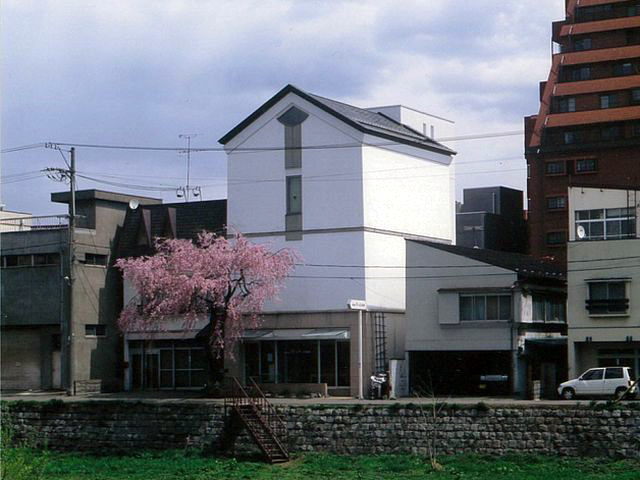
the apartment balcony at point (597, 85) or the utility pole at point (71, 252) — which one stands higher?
the apartment balcony at point (597, 85)

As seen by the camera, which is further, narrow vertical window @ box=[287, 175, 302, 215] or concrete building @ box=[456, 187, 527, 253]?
Result: concrete building @ box=[456, 187, 527, 253]

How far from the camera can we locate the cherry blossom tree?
46688 millimetres

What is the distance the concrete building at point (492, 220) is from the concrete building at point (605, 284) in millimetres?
25908

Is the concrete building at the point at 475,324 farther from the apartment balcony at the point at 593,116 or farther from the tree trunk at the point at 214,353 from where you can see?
the apartment balcony at the point at 593,116

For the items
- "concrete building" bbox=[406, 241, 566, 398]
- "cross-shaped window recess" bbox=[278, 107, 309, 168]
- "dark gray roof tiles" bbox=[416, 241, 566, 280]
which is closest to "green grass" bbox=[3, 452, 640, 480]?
"concrete building" bbox=[406, 241, 566, 398]

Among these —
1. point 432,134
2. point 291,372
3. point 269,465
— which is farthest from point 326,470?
point 432,134

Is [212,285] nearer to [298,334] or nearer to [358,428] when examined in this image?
[298,334]

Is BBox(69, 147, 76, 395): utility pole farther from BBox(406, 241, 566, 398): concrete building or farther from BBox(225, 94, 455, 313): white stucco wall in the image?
BBox(406, 241, 566, 398): concrete building

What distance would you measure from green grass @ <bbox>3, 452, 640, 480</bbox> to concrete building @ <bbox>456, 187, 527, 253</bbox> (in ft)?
117

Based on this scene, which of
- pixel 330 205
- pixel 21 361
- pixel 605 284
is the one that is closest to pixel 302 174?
pixel 330 205

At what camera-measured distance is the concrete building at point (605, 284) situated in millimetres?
44188

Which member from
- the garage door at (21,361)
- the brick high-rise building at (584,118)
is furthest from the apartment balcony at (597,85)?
the garage door at (21,361)

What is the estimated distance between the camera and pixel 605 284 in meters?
44.7

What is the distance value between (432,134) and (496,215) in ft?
47.7
